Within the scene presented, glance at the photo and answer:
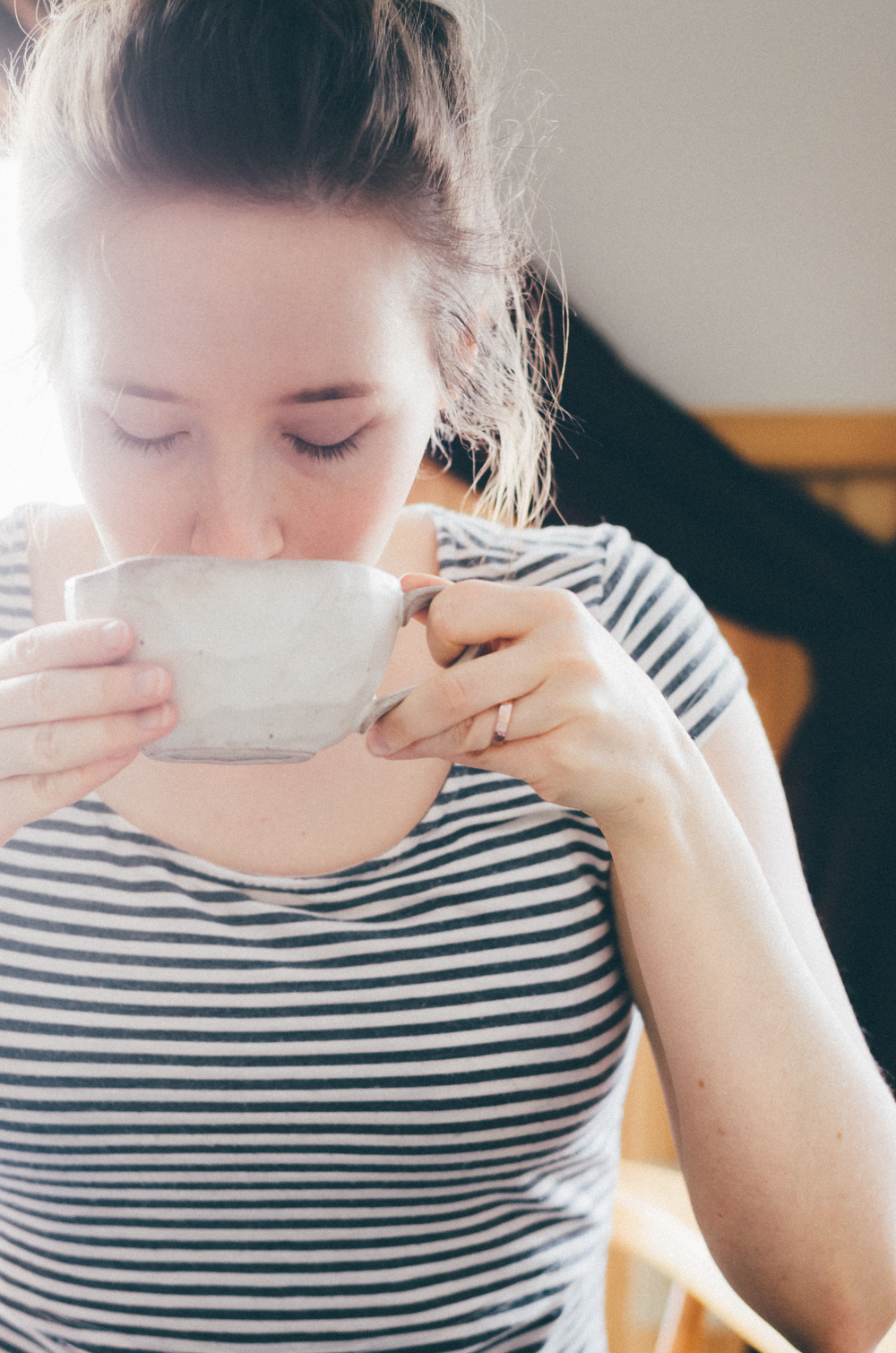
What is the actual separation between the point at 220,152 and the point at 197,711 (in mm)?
408

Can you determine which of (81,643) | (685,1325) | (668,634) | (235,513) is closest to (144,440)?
(235,513)

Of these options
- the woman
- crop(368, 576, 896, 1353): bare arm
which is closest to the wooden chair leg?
the woman

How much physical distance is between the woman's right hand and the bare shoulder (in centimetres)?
40

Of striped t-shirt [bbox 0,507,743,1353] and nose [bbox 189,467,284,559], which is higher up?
nose [bbox 189,467,284,559]

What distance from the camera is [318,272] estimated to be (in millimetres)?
667

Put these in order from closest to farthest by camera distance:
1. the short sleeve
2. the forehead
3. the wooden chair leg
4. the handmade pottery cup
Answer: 1. the handmade pottery cup
2. the forehead
3. the short sleeve
4. the wooden chair leg

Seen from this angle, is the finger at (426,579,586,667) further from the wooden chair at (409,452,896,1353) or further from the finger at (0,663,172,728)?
the wooden chair at (409,452,896,1353)

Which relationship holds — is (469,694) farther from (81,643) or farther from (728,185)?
(728,185)

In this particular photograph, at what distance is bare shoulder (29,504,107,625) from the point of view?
931mm

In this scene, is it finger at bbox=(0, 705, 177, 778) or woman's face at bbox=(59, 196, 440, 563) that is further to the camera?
woman's face at bbox=(59, 196, 440, 563)

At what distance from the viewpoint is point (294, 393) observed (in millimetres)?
658

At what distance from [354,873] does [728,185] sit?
1331 mm

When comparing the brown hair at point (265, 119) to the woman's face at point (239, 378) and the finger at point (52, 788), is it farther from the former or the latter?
the finger at point (52, 788)

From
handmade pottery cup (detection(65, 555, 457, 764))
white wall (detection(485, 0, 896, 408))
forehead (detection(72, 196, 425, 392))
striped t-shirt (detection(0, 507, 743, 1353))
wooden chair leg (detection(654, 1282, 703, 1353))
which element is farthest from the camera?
white wall (detection(485, 0, 896, 408))
